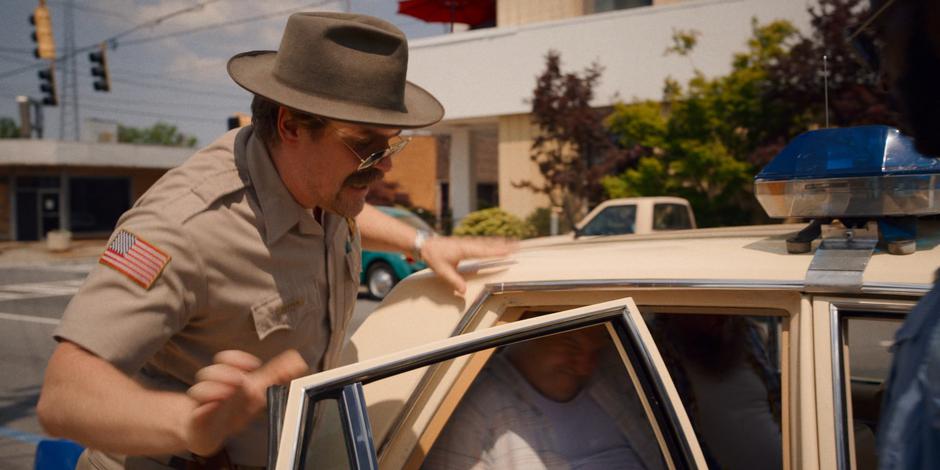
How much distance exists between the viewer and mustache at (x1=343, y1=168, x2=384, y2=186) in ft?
5.34

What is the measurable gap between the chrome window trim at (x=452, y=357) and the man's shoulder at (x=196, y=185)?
0.55m

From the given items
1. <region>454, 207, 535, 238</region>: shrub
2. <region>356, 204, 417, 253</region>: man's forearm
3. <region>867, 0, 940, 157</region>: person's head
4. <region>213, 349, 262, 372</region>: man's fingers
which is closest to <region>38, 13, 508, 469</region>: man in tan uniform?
<region>213, 349, 262, 372</region>: man's fingers

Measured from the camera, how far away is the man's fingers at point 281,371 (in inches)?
47.6

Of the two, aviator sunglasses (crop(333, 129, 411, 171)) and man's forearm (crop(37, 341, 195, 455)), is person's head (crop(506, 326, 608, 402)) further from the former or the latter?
man's forearm (crop(37, 341, 195, 455))

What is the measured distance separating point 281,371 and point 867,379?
2030 mm

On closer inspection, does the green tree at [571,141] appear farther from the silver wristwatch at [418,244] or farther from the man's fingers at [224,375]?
the man's fingers at [224,375]

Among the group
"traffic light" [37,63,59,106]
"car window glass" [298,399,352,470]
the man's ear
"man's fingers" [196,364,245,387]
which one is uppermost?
"traffic light" [37,63,59,106]

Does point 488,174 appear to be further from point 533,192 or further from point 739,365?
point 739,365

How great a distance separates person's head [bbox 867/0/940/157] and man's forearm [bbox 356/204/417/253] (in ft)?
4.35

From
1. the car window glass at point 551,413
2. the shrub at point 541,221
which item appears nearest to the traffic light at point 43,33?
the shrub at point 541,221

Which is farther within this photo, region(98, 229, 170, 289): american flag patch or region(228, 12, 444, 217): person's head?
region(228, 12, 444, 217): person's head

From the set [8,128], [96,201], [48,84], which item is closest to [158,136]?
[8,128]

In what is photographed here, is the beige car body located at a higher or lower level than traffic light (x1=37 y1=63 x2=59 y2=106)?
lower

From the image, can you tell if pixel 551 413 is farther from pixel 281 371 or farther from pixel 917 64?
pixel 917 64
